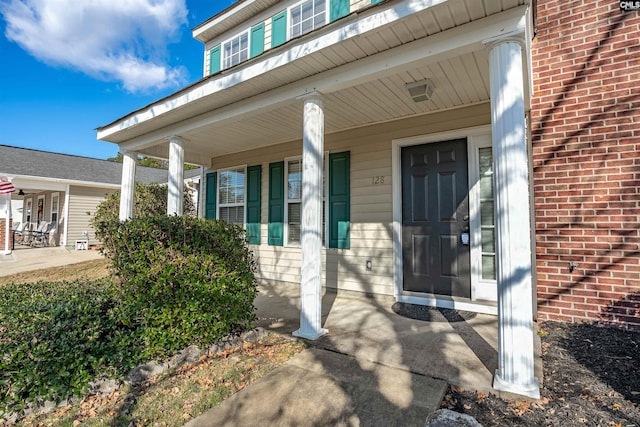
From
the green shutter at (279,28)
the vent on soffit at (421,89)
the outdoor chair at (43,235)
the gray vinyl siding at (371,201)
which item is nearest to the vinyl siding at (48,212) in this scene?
the outdoor chair at (43,235)

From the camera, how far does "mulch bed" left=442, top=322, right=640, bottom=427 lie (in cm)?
178

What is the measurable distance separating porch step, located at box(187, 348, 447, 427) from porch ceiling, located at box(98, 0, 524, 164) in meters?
2.59

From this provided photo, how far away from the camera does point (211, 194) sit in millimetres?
6762

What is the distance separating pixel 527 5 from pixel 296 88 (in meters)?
2.09

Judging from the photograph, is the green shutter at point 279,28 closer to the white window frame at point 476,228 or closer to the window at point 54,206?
the white window frame at point 476,228

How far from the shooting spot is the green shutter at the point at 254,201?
5.87 m

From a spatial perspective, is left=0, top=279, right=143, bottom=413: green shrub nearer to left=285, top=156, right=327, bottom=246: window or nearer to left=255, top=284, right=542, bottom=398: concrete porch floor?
left=255, top=284, right=542, bottom=398: concrete porch floor

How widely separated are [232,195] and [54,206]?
11.5 metres

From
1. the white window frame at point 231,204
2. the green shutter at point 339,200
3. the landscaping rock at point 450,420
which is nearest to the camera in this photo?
the landscaping rock at point 450,420

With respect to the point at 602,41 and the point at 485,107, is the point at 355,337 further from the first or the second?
the point at 602,41

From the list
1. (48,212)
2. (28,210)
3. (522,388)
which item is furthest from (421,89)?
(28,210)

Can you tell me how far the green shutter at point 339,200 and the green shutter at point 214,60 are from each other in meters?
4.14

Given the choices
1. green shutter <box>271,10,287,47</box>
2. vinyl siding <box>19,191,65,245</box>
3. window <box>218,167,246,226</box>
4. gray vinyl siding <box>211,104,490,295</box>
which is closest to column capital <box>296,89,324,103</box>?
gray vinyl siding <box>211,104,490,295</box>

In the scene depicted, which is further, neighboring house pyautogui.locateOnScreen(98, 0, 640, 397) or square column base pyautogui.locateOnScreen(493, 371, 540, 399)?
neighboring house pyautogui.locateOnScreen(98, 0, 640, 397)
